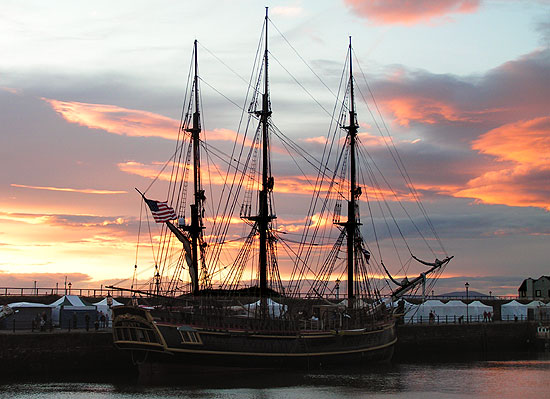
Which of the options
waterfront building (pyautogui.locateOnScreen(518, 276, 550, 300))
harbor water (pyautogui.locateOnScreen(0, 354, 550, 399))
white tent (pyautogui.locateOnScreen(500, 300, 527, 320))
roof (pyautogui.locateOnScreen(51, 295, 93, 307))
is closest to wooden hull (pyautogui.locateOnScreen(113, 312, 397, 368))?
harbor water (pyautogui.locateOnScreen(0, 354, 550, 399))

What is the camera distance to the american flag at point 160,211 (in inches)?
2862

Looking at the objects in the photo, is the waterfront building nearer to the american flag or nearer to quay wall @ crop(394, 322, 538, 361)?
quay wall @ crop(394, 322, 538, 361)

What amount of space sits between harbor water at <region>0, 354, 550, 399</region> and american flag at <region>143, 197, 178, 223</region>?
1427cm

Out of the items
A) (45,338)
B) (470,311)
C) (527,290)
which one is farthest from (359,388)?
(527,290)

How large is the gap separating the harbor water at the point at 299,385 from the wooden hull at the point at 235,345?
4.50 ft

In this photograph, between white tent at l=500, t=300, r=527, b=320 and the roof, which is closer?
the roof

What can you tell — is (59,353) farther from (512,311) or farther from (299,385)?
(512,311)

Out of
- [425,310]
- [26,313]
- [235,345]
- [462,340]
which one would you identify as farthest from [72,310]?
[462,340]

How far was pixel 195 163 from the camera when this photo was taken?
8244 cm

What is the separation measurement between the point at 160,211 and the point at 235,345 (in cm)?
1385

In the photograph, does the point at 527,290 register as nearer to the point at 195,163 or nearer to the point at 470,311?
the point at 470,311

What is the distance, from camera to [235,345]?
67.2m

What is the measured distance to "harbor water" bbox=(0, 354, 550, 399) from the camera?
56781mm

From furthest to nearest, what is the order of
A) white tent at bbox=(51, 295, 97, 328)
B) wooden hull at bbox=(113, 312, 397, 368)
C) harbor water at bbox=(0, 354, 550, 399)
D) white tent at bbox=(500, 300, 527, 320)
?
1. white tent at bbox=(500, 300, 527, 320)
2. white tent at bbox=(51, 295, 97, 328)
3. wooden hull at bbox=(113, 312, 397, 368)
4. harbor water at bbox=(0, 354, 550, 399)
